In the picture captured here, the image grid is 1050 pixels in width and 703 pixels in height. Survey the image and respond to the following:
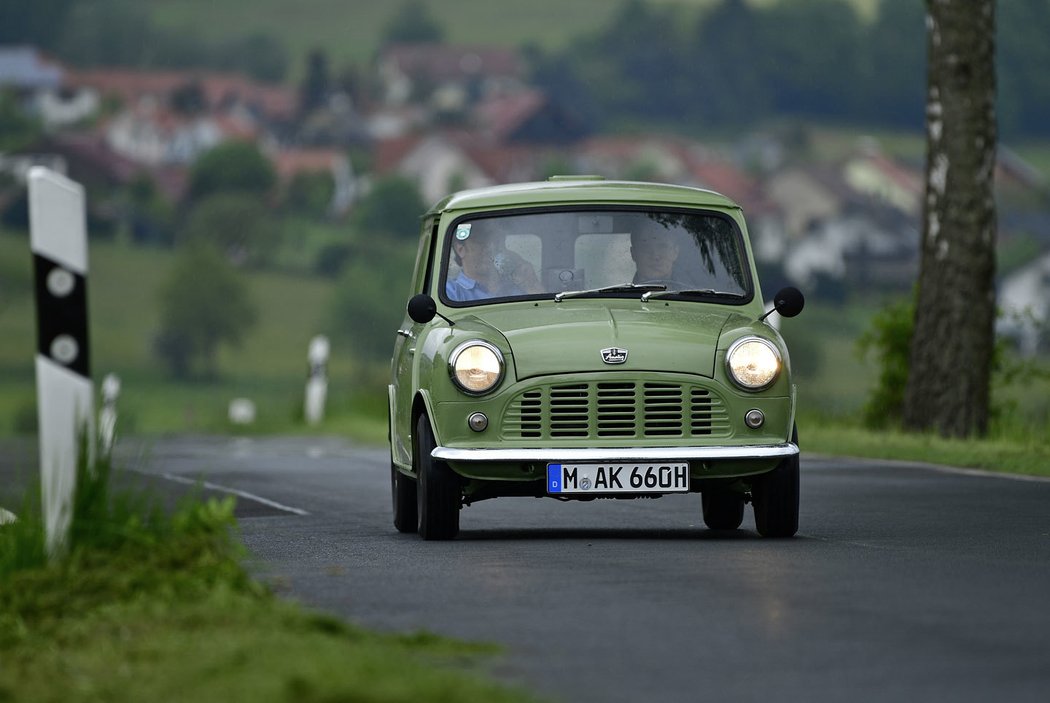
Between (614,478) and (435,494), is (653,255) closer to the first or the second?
(614,478)

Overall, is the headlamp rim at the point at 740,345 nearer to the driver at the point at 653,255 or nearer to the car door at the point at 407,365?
the driver at the point at 653,255

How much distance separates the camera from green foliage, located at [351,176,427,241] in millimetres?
159625

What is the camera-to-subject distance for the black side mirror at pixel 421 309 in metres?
12.1

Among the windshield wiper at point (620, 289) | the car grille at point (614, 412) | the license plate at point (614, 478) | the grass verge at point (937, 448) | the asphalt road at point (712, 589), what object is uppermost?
the windshield wiper at point (620, 289)

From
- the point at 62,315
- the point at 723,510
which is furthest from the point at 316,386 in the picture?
the point at 62,315

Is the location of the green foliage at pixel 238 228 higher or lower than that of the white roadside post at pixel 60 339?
higher

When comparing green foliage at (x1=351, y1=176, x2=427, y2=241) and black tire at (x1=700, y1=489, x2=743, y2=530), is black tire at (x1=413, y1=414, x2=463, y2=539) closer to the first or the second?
black tire at (x1=700, y1=489, x2=743, y2=530)

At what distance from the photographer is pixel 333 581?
903cm

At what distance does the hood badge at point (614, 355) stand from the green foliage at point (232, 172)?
517 feet

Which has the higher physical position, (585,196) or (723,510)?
(585,196)

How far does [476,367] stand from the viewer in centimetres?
1123

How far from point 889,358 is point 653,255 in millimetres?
10601

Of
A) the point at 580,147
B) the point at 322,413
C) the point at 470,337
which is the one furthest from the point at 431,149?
the point at 470,337

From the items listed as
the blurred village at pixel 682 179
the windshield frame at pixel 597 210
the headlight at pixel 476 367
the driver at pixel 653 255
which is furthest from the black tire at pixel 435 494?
the blurred village at pixel 682 179
